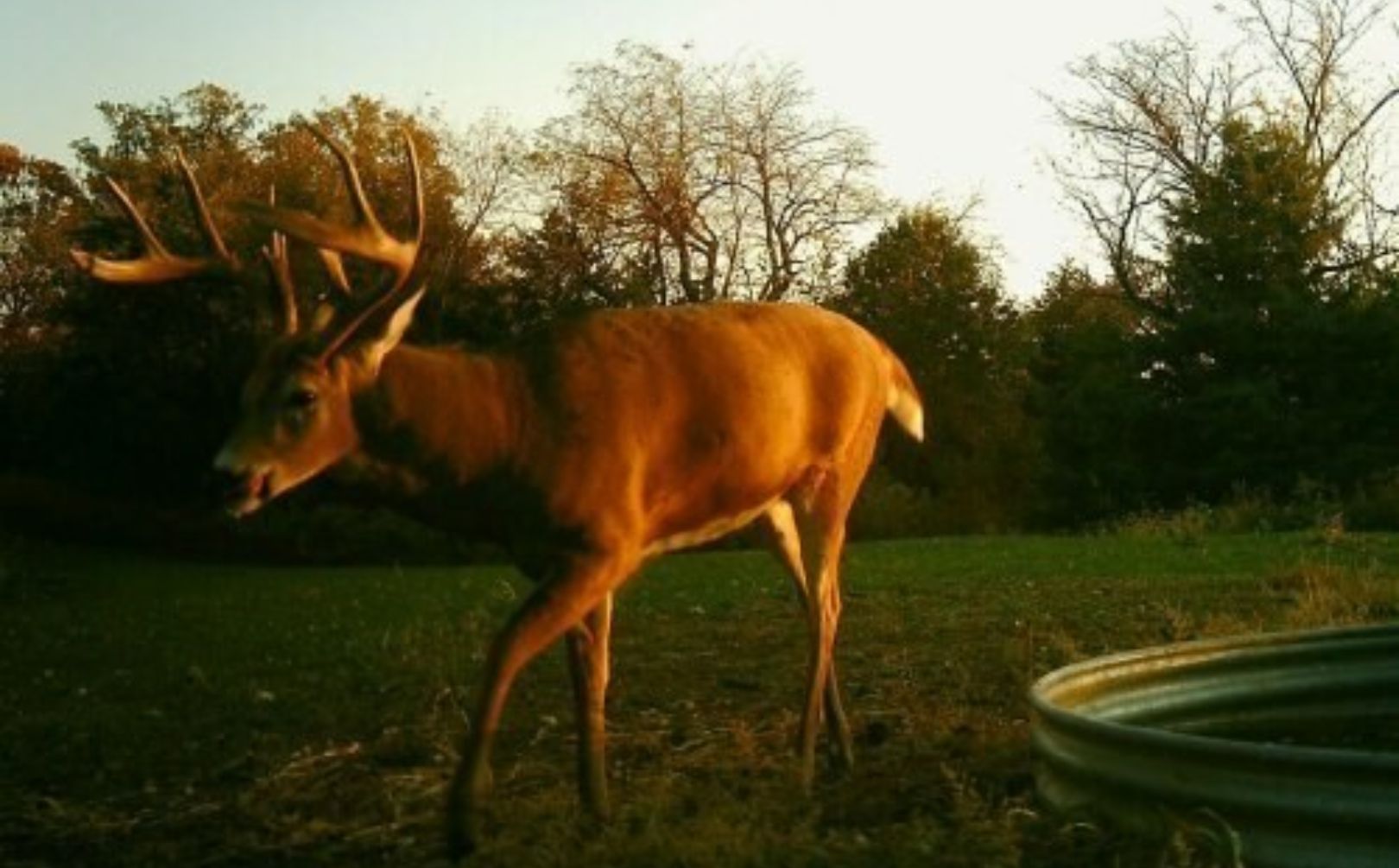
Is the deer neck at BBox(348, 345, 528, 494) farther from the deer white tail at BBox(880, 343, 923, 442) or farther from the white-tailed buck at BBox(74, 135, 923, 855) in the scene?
the deer white tail at BBox(880, 343, 923, 442)

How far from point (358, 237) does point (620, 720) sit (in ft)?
9.88

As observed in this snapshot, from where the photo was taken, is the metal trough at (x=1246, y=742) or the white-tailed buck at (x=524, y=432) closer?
the metal trough at (x=1246, y=742)

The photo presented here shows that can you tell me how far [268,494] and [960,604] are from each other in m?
8.18

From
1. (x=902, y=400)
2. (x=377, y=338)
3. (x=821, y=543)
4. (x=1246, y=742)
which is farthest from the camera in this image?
(x=902, y=400)

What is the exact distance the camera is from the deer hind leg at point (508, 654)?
577 cm

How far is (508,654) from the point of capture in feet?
19.2

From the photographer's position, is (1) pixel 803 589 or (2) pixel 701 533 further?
(1) pixel 803 589

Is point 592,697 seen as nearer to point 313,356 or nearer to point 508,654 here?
point 508,654

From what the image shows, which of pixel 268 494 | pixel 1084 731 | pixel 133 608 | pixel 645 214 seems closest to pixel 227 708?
pixel 268 494

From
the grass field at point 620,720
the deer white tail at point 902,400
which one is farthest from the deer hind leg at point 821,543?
the deer white tail at point 902,400

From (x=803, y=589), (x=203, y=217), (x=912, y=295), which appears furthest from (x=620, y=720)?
(x=912, y=295)

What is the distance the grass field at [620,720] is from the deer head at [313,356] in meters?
1.30

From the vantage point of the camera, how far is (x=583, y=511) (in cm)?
607

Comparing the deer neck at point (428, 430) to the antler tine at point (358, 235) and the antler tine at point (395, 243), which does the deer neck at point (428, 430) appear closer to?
the antler tine at point (395, 243)
